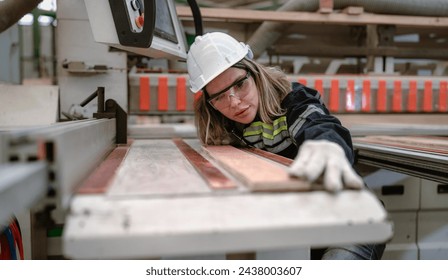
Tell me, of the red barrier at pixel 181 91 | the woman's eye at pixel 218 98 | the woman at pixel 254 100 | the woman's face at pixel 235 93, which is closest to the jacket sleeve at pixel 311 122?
the woman at pixel 254 100

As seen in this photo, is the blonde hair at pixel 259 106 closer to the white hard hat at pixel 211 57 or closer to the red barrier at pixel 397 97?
the white hard hat at pixel 211 57

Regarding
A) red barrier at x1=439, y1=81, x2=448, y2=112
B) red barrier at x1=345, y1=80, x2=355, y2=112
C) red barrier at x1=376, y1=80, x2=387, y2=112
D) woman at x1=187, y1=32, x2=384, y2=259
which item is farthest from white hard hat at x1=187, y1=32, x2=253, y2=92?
red barrier at x1=439, y1=81, x2=448, y2=112

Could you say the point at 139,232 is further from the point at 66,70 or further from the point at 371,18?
the point at 371,18

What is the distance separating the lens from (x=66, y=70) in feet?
5.87

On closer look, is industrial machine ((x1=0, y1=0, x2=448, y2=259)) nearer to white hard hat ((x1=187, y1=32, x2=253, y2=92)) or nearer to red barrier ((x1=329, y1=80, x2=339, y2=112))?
white hard hat ((x1=187, y1=32, x2=253, y2=92))

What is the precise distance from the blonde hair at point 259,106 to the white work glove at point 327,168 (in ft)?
2.20

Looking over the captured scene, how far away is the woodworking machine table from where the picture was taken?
525 mm

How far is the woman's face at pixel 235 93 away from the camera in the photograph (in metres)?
1.30

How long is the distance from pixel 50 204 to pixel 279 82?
1.02 metres

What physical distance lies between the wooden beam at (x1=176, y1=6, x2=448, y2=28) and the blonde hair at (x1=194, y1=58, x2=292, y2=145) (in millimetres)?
617

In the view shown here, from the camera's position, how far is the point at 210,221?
0.55 meters

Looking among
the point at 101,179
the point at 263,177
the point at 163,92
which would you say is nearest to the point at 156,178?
the point at 101,179

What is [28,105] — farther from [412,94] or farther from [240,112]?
[412,94]

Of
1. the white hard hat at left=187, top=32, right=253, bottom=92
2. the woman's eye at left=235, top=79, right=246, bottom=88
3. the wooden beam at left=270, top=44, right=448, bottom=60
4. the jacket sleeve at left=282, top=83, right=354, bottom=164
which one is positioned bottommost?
the jacket sleeve at left=282, top=83, right=354, bottom=164
